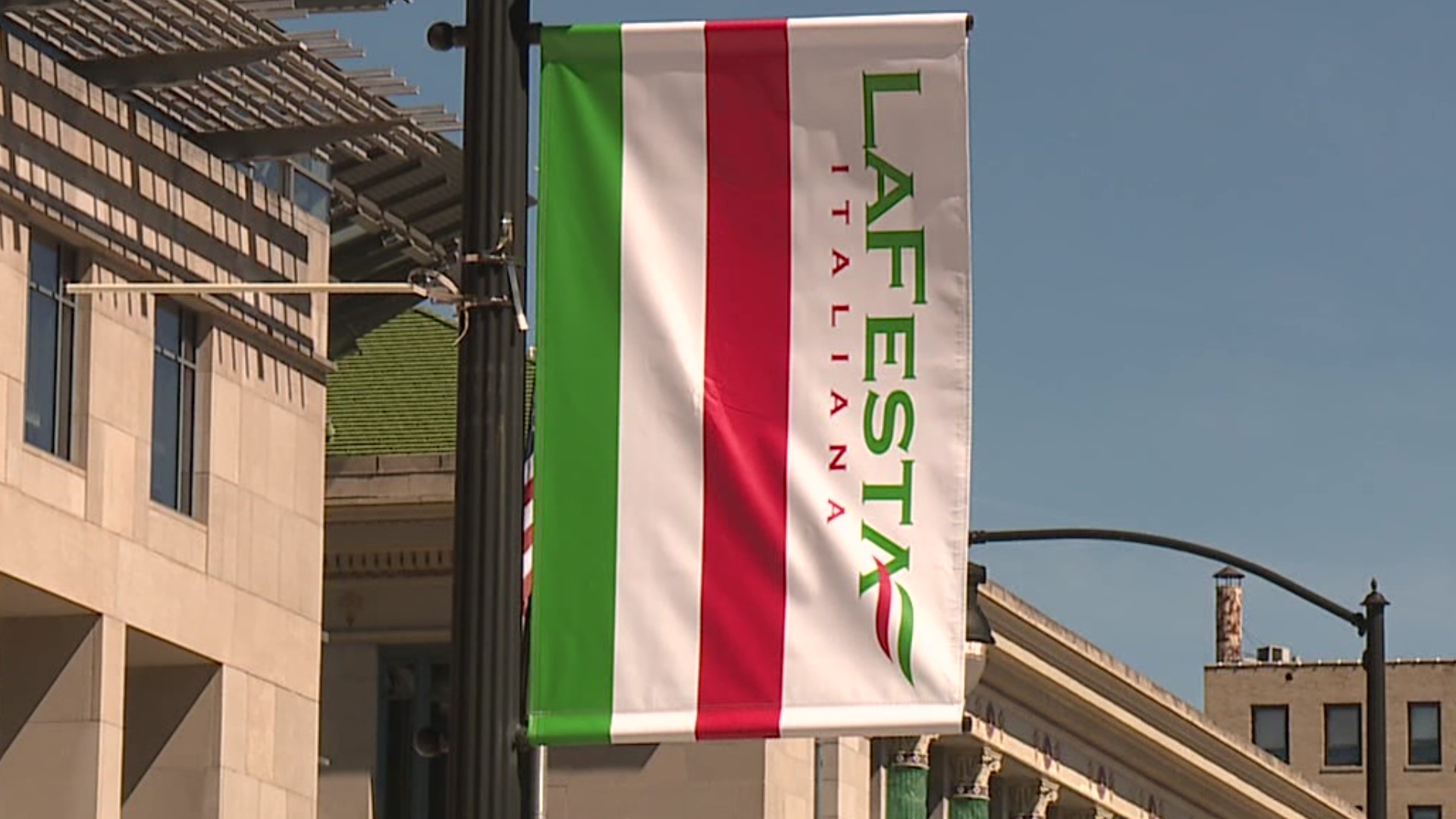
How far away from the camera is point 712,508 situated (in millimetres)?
9273

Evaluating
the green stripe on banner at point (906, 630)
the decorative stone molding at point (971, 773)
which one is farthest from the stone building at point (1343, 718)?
the green stripe on banner at point (906, 630)

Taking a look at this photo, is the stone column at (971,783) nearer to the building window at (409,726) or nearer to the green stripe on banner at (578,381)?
the building window at (409,726)

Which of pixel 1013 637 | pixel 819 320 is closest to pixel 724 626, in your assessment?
pixel 819 320

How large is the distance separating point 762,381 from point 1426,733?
362ft

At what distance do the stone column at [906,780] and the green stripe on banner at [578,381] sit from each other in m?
41.7

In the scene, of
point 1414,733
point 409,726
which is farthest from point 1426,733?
point 409,726

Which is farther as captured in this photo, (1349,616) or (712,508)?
(1349,616)

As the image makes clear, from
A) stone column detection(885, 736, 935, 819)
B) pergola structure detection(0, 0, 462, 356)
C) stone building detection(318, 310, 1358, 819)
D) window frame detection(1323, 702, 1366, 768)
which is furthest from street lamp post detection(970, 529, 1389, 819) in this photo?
window frame detection(1323, 702, 1366, 768)

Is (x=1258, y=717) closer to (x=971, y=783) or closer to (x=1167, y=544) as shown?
(x=971, y=783)

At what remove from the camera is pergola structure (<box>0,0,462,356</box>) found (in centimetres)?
2831

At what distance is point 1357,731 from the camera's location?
378 ft

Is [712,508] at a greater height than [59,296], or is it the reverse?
[59,296]

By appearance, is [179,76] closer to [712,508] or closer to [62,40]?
[62,40]

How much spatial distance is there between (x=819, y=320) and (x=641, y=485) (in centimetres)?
67
